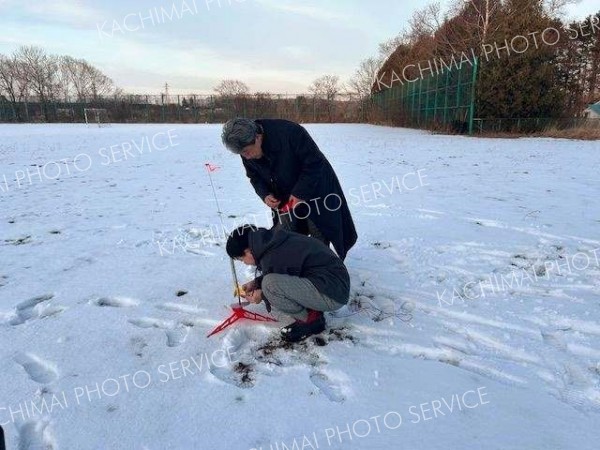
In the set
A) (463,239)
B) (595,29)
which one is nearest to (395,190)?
(463,239)

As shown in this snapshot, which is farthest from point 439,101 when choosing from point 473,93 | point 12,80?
point 12,80

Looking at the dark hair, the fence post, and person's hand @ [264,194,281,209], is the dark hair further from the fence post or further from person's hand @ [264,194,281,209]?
the fence post

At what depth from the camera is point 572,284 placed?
326 centimetres

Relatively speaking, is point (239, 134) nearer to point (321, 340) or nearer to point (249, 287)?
point (249, 287)

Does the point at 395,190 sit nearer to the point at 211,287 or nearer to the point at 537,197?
the point at 537,197

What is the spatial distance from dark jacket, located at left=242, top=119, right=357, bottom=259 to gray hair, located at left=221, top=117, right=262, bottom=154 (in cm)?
21

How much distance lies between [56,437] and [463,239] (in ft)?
12.2

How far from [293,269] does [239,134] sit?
0.94 metres

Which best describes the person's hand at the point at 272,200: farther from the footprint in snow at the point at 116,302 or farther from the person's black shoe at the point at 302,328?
the footprint in snow at the point at 116,302

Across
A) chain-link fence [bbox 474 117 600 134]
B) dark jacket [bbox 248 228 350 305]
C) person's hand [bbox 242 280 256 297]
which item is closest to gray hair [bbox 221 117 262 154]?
dark jacket [bbox 248 228 350 305]

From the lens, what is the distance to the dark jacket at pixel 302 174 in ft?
9.68

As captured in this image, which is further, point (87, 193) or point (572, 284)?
point (87, 193)

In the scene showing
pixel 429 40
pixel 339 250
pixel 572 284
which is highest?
pixel 429 40

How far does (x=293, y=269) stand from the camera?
249cm
